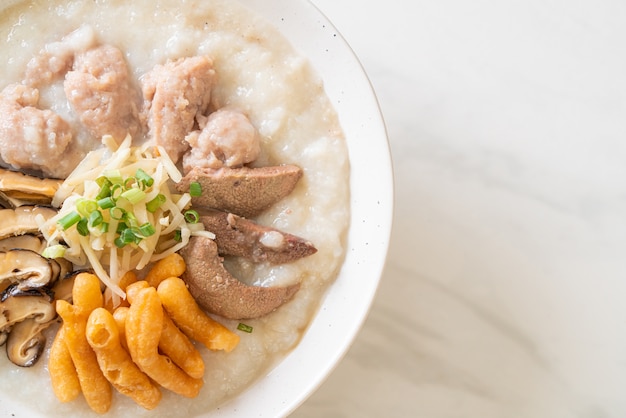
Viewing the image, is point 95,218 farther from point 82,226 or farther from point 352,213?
point 352,213

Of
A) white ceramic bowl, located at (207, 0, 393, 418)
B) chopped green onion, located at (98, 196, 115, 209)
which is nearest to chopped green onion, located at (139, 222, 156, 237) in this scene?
chopped green onion, located at (98, 196, 115, 209)

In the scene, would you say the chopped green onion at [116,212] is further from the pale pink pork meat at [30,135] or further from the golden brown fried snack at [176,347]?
the pale pink pork meat at [30,135]

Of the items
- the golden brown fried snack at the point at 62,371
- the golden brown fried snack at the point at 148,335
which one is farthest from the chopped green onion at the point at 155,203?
the golden brown fried snack at the point at 62,371

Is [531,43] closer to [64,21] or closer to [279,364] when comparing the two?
[279,364]

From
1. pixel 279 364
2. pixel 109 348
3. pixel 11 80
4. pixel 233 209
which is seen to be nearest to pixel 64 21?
pixel 11 80

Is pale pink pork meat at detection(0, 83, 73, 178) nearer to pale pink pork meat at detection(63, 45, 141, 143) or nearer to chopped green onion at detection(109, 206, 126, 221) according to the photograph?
pale pink pork meat at detection(63, 45, 141, 143)

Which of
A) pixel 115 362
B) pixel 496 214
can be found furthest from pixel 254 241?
pixel 496 214
